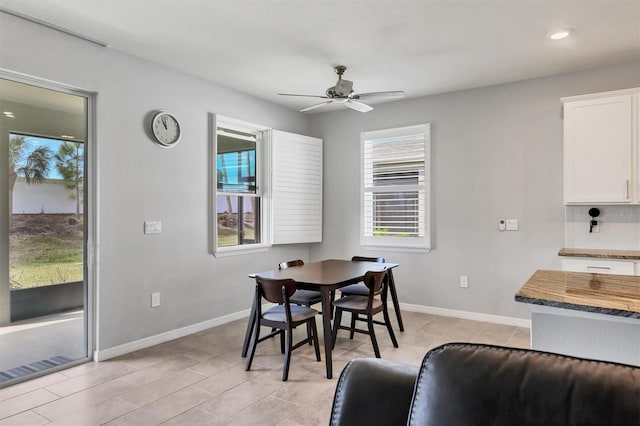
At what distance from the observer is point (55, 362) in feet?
10.2

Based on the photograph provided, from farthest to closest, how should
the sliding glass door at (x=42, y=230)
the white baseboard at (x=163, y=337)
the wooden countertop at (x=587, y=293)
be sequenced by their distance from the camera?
the white baseboard at (x=163, y=337), the sliding glass door at (x=42, y=230), the wooden countertop at (x=587, y=293)

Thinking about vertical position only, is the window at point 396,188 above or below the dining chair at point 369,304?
above

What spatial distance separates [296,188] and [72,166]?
2639mm

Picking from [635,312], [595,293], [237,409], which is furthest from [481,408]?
[237,409]

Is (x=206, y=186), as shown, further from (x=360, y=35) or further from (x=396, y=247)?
(x=396, y=247)

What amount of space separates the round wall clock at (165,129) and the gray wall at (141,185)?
3.3 inches

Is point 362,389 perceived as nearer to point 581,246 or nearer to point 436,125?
point 581,246

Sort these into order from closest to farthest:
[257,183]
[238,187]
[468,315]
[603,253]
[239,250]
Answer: [603,253] < [468,315] < [239,250] < [238,187] < [257,183]

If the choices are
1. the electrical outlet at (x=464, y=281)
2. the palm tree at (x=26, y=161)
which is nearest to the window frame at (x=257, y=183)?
the palm tree at (x=26, y=161)

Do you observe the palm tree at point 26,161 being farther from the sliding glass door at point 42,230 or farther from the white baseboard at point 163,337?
the white baseboard at point 163,337

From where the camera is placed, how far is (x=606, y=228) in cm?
380

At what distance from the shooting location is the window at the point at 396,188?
4863 millimetres

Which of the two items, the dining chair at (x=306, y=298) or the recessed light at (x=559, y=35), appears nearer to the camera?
the recessed light at (x=559, y=35)

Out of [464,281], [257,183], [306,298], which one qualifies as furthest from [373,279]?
[257,183]
